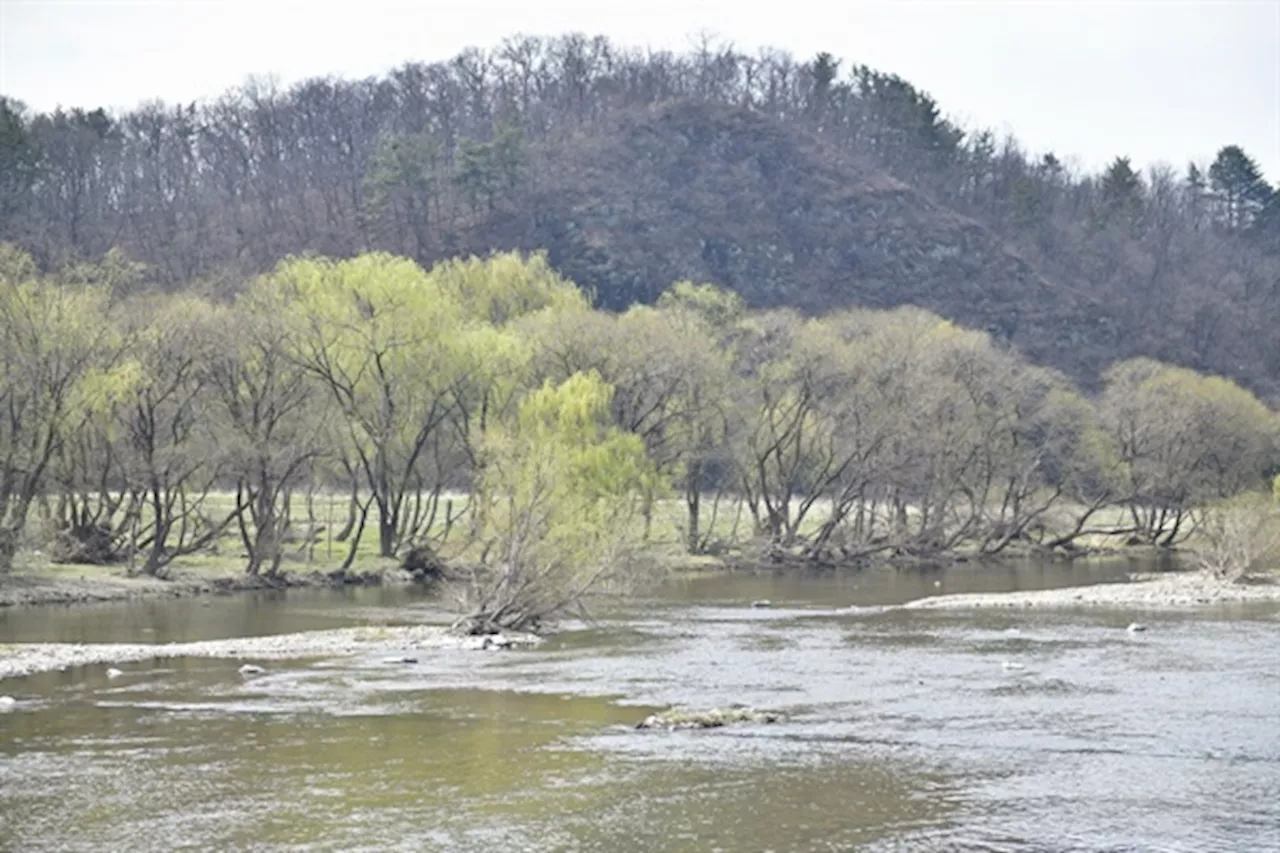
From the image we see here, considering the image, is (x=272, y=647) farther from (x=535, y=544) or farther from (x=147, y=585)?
(x=147, y=585)

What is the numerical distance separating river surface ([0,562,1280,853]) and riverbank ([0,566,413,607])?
40.7ft

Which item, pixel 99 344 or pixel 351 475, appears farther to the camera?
pixel 351 475

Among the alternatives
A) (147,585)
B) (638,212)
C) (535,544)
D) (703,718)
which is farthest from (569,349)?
(638,212)

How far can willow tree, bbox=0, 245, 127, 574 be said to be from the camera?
70.1 meters

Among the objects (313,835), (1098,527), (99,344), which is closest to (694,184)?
(1098,527)

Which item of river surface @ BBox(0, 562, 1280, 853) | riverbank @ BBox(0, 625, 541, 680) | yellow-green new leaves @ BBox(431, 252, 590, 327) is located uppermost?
yellow-green new leaves @ BBox(431, 252, 590, 327)

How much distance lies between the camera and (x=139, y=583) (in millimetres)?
71938

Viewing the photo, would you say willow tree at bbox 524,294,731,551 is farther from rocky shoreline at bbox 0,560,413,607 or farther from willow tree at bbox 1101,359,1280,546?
willow tree at bbox 1101,359,1280,546

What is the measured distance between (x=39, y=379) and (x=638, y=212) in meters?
113

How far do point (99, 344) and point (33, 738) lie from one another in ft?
132

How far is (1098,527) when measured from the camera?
107 metres

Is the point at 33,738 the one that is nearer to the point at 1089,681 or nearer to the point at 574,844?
the point at 574,844

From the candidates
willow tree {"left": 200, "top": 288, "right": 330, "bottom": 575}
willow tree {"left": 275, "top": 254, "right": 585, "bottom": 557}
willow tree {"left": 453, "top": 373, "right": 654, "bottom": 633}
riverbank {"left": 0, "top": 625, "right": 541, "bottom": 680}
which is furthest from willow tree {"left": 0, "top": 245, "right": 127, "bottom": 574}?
willow tree {"left": 453, "top": 373, "right": 654, "bottom": 633}

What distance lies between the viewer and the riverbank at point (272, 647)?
159 feet
